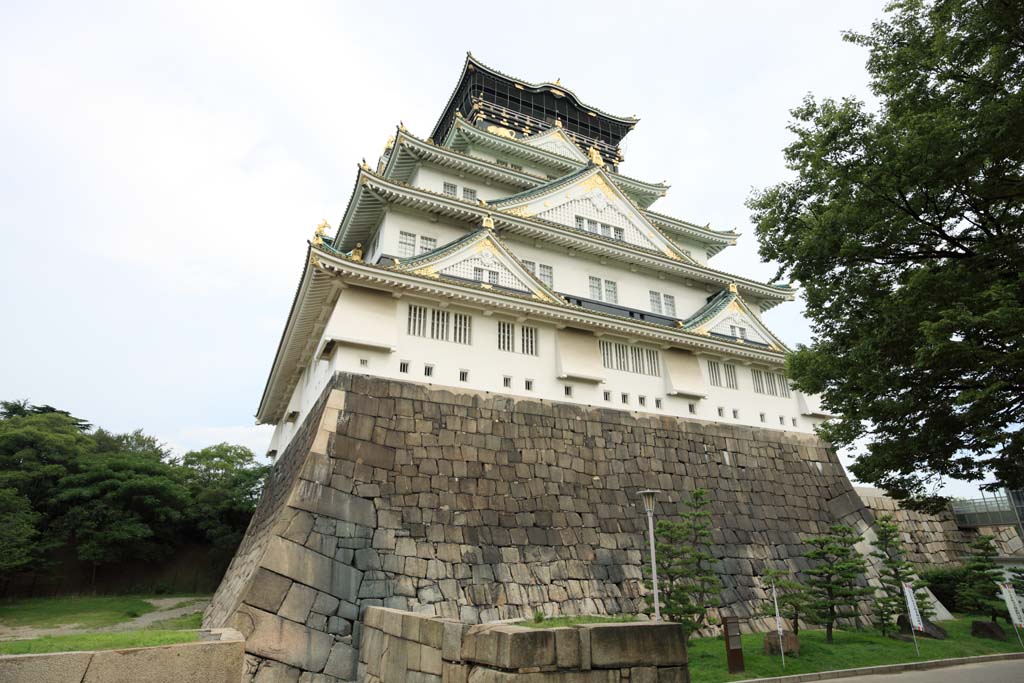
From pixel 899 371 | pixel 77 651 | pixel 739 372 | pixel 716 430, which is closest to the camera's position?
pixel 77 651

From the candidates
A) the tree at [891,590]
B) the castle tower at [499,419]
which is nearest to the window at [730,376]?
the castle tower at [499,419]

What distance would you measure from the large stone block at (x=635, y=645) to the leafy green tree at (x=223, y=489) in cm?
2581

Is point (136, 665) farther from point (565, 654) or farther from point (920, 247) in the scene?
point (920, 247)

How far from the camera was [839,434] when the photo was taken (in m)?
9.95

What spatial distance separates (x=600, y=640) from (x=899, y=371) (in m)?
6.82

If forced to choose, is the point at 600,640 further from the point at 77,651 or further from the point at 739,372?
the point at 739,372

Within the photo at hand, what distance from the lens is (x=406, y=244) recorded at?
18000mm

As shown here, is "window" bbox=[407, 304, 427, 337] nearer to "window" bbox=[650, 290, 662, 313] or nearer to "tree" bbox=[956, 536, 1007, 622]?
"window" bbox=[650, 290, 662, 313]

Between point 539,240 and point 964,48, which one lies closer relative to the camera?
point 964,48

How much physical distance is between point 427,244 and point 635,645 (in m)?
14.8

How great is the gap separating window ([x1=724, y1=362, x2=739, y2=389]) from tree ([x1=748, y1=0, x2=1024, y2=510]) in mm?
9092

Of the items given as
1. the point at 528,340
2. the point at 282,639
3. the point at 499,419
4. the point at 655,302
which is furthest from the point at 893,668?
the point at 655,302

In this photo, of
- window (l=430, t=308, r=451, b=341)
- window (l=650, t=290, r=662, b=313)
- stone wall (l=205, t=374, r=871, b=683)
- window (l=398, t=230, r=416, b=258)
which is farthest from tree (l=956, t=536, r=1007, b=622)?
window (l=398, t=230, r=416, b=258)

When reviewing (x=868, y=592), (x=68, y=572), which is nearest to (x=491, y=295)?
(x=868, y=592)
